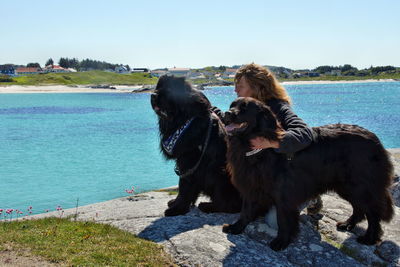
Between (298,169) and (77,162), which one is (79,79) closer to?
(77,162)

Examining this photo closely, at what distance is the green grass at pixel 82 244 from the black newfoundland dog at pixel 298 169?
45.5 inches

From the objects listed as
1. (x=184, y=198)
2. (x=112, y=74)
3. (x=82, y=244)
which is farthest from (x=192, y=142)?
(x=112, y=74)

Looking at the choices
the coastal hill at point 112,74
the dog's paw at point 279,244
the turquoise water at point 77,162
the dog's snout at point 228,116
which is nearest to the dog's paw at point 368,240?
the dog's paw at point 279,244

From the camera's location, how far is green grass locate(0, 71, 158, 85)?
94812mm

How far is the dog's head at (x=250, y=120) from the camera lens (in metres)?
3.76

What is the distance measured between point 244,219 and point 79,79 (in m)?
108

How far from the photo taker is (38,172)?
14.5 metres

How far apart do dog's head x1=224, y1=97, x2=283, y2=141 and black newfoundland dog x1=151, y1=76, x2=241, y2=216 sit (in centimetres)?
86

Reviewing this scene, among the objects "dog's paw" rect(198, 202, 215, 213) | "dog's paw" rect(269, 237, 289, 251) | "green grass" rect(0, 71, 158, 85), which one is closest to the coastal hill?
"green grass" rect(0, 71, 158, 85)

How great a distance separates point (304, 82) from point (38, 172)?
13830 cm

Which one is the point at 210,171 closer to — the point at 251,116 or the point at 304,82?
the point at 251,116

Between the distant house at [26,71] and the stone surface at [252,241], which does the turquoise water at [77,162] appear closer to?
the stone surface at [252,241]

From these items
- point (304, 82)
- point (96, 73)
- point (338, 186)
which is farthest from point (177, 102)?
point (304, 82)

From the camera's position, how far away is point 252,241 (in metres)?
4.29
